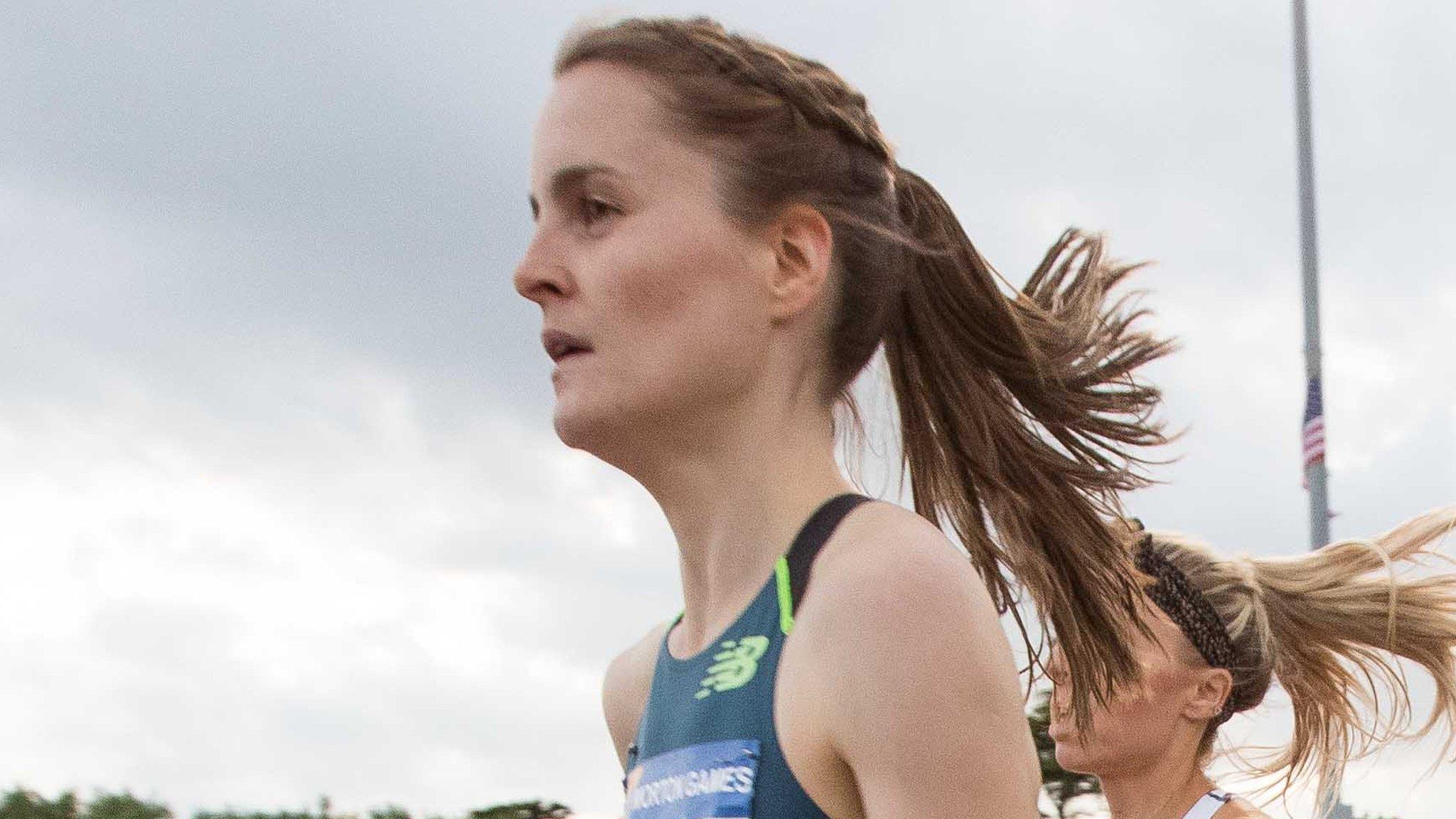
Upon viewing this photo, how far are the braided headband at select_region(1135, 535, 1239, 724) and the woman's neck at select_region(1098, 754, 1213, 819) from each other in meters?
0.26

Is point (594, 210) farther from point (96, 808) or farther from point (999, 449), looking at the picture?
point (96, 808)

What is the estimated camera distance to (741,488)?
7.69ft

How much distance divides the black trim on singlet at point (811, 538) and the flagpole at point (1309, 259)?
1347 cm

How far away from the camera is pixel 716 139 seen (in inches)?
94.3

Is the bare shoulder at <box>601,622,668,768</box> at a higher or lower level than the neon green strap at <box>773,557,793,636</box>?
higher

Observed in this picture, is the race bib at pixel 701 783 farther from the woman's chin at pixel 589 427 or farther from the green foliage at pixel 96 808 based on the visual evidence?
the green foliage at pixel 96 808

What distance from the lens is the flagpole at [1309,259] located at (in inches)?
593

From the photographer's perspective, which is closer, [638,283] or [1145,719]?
[638,283]

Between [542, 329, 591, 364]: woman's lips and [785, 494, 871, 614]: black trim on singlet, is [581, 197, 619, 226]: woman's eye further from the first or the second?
[785, 494, 871, 614]: black trim on singlet

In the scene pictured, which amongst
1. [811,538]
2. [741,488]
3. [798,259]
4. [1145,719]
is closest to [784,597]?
[811,538]

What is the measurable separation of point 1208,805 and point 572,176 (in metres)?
2.94

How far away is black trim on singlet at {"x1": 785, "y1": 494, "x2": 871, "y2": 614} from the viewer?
7.22 feet

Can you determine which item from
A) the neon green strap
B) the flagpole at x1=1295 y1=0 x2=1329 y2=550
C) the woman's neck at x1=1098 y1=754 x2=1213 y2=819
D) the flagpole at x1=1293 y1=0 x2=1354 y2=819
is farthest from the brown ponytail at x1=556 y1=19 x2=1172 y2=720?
the flagpole at x1=1295 y1=0 x2=1329 y2=550

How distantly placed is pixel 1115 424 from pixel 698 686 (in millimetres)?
1068
